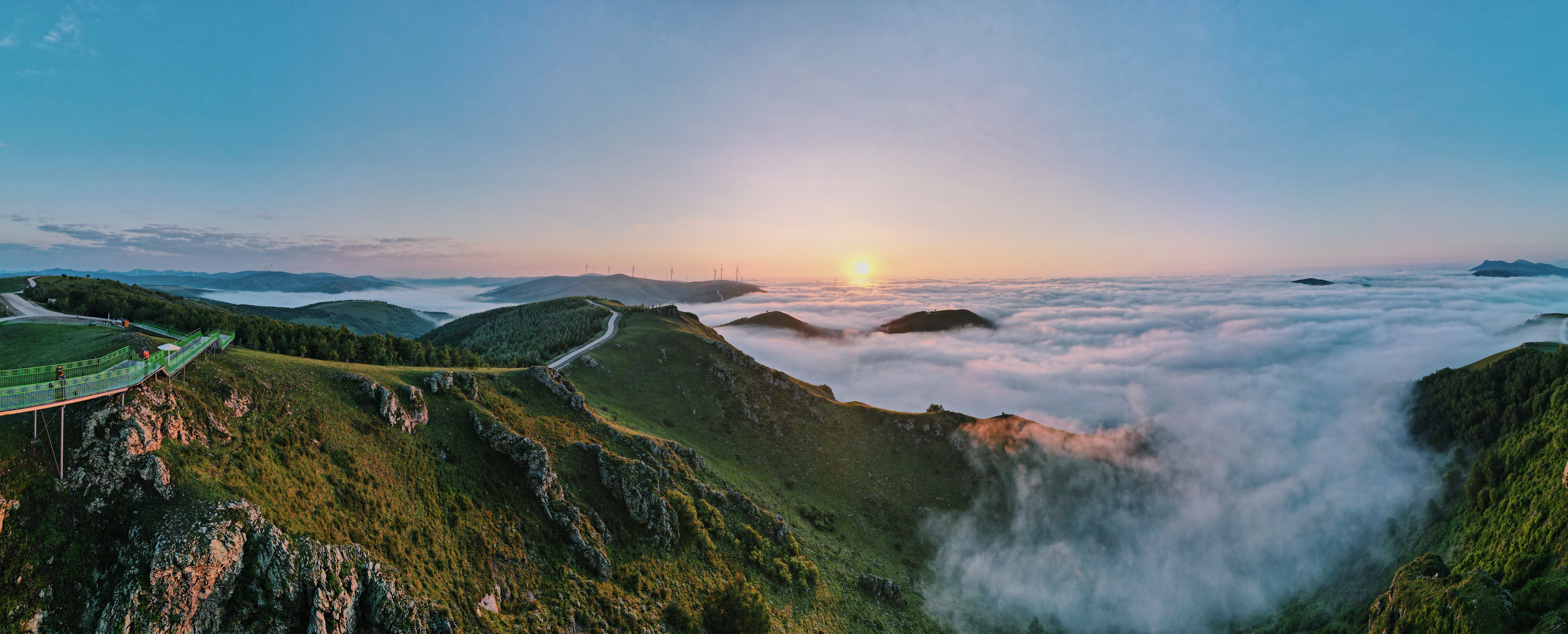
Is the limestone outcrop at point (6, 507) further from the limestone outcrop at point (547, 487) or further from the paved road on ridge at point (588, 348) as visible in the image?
the paved road on ridge at point (588, 348)

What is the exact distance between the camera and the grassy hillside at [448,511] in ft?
74.2

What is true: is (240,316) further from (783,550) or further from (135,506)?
(783,550)

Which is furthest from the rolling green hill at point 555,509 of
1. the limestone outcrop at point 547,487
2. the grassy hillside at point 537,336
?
the grassy hillside at point 537,336

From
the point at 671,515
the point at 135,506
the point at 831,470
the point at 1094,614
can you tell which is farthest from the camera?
the point at 831,470

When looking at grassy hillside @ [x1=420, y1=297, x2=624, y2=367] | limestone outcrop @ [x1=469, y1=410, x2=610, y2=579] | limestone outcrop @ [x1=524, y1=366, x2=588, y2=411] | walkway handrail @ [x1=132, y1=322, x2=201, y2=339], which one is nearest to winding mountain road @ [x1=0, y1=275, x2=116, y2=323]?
walkway handrail @ [x1=132, y1=322, x2=201, y2=339]

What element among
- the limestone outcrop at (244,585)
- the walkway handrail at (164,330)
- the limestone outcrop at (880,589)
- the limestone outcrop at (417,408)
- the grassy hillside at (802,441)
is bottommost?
the limestone outcrop at (880,589)

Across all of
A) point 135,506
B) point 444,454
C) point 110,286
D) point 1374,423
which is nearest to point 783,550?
point 444,454

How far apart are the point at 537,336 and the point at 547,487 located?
397ft

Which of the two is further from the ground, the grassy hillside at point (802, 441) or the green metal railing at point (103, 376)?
the green metal railing at point (103, 376)

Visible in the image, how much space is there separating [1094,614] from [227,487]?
113006 mm

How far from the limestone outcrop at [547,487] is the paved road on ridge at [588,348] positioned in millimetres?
20035

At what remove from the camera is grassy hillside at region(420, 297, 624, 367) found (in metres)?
116

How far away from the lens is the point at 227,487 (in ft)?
87.7

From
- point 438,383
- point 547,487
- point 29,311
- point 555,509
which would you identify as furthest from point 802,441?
point 29,311
